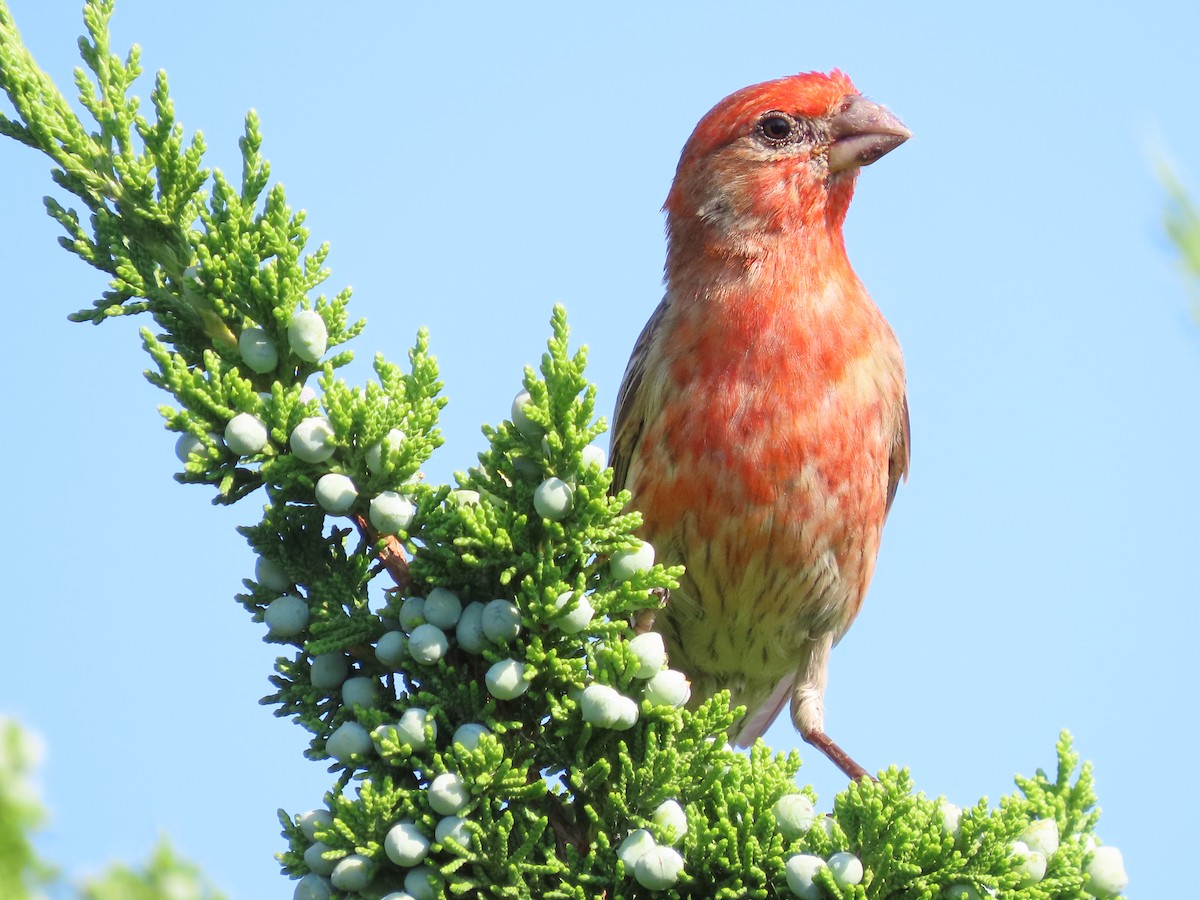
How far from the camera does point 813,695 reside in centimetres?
516

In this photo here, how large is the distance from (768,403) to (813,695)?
1.20m

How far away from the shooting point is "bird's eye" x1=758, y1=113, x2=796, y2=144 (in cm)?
534

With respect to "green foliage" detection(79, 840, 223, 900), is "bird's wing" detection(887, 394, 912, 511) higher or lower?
higher

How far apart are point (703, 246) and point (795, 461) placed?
3.27 ft

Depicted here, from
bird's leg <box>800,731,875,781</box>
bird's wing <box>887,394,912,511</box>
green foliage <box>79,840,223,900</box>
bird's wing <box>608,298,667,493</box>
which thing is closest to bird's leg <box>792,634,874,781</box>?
bird's leg <box>800,731,875,781</box>

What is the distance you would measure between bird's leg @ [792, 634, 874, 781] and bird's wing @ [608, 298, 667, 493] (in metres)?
0.95

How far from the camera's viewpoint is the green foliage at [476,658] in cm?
296

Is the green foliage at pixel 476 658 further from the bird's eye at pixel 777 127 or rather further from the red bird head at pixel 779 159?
the bird's eye at pixel 777 127

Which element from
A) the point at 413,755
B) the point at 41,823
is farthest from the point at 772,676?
the point at 41,823

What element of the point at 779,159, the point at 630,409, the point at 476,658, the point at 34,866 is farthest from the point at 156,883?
the point at 779,159

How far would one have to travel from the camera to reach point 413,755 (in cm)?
299

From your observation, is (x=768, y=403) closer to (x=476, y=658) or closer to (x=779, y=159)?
(x=779, y=159)

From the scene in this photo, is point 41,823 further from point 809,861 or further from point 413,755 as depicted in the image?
point 809,861

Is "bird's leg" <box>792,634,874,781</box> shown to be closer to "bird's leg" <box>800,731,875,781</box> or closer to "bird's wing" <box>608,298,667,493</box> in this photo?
"bird's leg" <box>800,731,875,781</box>
